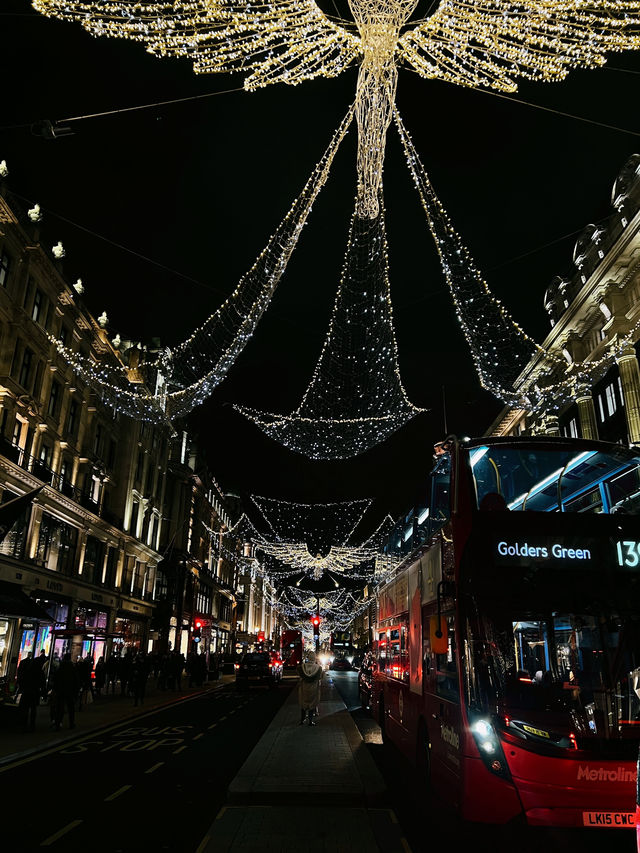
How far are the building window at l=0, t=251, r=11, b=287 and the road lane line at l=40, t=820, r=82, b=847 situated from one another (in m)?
22.2

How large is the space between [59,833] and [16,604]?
18.0 metres

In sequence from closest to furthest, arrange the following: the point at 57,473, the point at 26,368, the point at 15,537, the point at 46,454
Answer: the point at 15,537, the point at 26,368, the point at 46,454, the point at 57,473

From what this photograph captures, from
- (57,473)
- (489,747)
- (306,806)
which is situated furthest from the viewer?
(57,473)

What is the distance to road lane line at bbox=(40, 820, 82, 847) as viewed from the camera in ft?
22.1

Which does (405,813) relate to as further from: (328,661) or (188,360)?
(328,661)

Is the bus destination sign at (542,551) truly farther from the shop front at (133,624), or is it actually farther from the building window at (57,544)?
the shop front at (133,624)

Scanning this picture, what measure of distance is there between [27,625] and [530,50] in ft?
90.0

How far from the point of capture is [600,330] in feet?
109

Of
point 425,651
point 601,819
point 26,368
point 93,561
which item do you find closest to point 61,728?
point 425,651

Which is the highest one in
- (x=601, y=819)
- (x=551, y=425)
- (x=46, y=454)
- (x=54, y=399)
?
(x=551, y=425)

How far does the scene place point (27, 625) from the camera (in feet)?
87.2

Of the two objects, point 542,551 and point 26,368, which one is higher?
point 26,368

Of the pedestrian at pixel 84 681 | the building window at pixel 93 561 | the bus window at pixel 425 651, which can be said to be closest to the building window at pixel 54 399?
the building window at pixel 93 561

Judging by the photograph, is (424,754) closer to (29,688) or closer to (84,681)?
(29,688)
